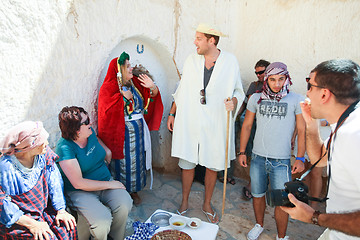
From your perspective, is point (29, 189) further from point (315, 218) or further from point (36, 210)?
point (315, 218)

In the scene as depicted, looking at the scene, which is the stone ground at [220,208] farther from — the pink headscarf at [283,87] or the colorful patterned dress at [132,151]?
the pink headscarf at [283,87]

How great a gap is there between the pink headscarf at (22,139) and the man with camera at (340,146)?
1834 mm

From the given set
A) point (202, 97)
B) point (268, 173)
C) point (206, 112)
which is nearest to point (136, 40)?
point (202, 97)

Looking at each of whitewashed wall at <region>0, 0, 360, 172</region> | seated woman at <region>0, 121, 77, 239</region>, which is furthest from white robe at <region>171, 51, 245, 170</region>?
seated woman at <region>0, 121, 77, 239</region>

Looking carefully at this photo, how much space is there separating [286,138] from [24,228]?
8.12 feet

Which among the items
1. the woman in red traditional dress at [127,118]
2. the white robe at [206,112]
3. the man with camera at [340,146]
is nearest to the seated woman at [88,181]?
the woman in red traditional dress at [127,118]

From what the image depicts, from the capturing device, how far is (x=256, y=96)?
3.03 meters

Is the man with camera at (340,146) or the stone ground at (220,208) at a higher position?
the man with camera at (340,146)

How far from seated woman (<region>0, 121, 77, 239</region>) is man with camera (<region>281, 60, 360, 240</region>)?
1790 millimetres

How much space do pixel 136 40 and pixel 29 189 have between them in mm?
2429

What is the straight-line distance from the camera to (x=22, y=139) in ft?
6.71

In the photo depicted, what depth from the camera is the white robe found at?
324cm

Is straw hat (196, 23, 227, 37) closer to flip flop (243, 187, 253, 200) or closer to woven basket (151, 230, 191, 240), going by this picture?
woven basket (151, 230, 191, 240)

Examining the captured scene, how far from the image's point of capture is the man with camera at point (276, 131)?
9.41ft
